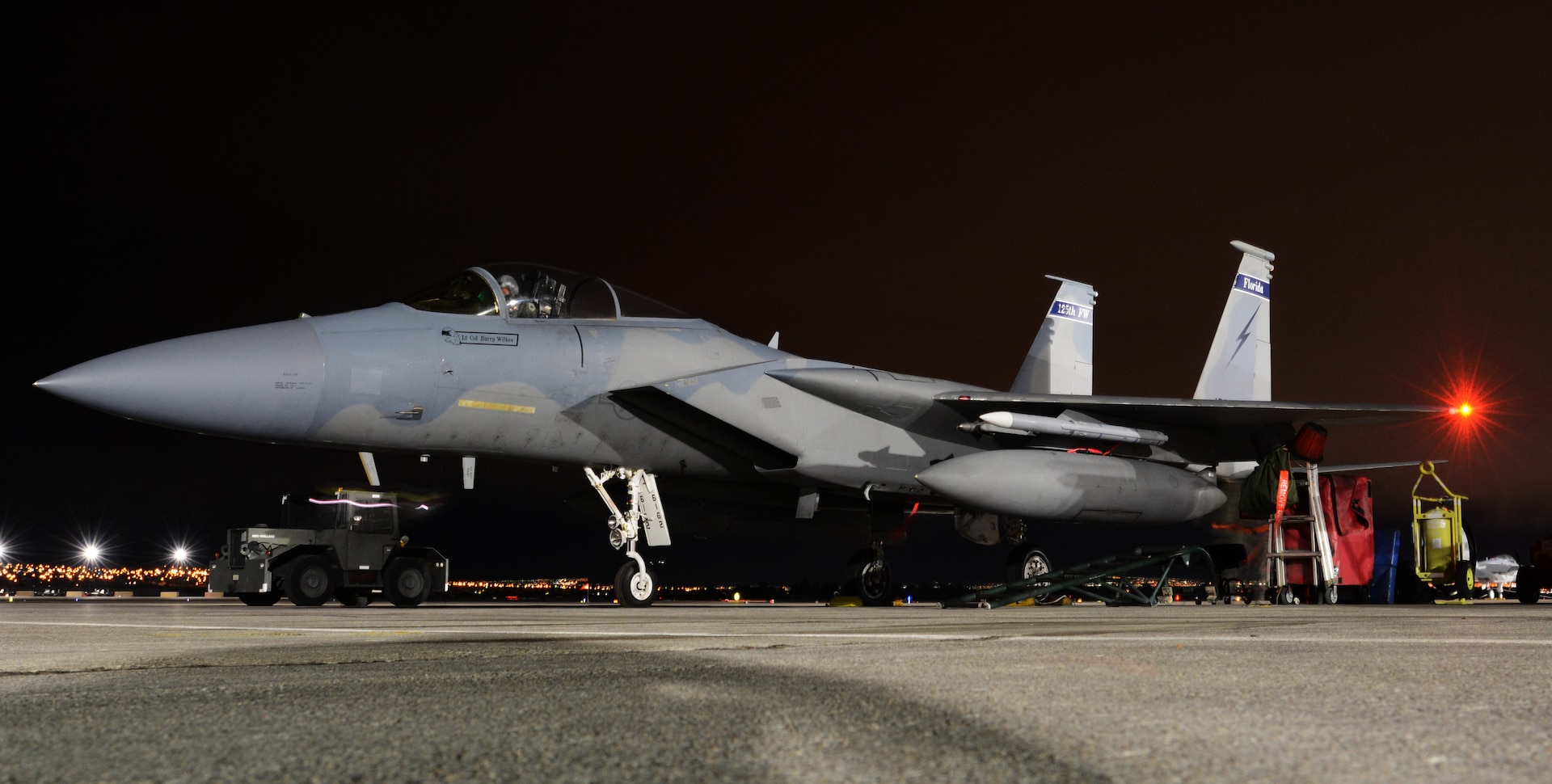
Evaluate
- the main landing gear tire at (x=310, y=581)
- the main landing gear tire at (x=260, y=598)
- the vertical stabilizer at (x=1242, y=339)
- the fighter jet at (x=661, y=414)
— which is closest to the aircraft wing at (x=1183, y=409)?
the fighter jet at (x=661, y=414)

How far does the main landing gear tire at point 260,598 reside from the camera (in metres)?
13.1

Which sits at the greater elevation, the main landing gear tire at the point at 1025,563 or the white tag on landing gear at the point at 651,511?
the white tag on landing gear at the point at 651,511

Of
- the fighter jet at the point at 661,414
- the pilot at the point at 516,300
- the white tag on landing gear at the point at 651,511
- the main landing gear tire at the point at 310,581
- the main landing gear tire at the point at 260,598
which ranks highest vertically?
the pilot at the point at 516,300

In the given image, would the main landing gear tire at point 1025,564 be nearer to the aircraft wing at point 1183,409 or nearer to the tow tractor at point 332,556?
the aircraft wing at point 1183,409

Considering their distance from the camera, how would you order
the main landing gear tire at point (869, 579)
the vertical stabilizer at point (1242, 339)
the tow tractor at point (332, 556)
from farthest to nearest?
1. the vertical stabilizer at point (1242, 339)
2. the tow tractor at point (332, 556)
3. the main landing gear tire at point (869, 579)

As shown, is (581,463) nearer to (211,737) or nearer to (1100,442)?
(1100,442)

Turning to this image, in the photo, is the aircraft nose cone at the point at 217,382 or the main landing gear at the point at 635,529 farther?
the main landing gear at the point at 635,529

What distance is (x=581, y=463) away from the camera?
9.94 meters

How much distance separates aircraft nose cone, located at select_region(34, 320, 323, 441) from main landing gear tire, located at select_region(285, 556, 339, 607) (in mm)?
4647

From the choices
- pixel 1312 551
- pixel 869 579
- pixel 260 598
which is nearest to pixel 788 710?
pixel 869 579

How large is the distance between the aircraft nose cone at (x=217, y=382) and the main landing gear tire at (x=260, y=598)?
19.3ft

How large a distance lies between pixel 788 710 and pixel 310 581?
11.3 metres

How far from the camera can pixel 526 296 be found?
9344mm

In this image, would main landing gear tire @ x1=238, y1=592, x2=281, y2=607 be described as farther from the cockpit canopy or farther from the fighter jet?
the cockpit canopy
